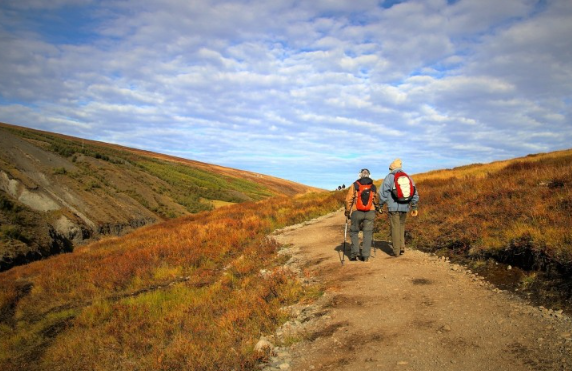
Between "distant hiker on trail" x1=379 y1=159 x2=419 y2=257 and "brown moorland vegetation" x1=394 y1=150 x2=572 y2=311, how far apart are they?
106 cm

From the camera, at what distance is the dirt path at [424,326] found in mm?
4426

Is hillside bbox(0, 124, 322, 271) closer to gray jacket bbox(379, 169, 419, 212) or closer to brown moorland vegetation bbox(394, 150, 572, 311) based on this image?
gray jacket bbox(379, 169, 419, 212)

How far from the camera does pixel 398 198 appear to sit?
30.8ft

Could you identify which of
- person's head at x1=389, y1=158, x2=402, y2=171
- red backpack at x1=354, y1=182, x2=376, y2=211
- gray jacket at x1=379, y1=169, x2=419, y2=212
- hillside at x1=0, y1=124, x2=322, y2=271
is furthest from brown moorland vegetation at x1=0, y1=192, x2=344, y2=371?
hillside at x1=0, y1=124, x2=322, y2=271

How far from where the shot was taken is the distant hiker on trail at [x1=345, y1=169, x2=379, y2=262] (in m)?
9.26

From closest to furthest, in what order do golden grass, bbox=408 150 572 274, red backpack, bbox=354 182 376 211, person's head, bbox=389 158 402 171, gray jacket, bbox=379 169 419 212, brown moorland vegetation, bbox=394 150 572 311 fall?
1. brown moorland vegetation, bbox=394 150 572 311
2. golden grass, bbox=408 150 572 274
3. red backpack, bbox=354 182 376 211
4. gray jacket, bbox=379 169 419 212
5. person's head, bbox=389 158 402 171

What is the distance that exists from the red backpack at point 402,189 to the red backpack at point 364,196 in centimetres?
67

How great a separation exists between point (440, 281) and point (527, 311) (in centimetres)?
200

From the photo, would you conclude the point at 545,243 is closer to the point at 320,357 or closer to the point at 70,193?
the point at 320,357

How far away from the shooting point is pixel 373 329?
5.62 m

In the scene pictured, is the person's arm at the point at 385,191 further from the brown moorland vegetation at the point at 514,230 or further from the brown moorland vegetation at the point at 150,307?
the brown moorland vegetation at the point at 150,307

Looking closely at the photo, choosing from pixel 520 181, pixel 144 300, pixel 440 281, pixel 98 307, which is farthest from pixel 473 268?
pixel 98 307

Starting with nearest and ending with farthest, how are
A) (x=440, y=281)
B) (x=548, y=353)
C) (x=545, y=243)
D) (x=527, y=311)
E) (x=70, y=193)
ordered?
1. (x=548, y=353)
2. (x=527, y=311)
3. (x=545, y=243)
4. (x=440, y=281)
5. (x=70, y=193)

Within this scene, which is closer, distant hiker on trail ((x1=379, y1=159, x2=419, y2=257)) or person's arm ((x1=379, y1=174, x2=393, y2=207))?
distant hiker on trail ((x1=379, y1=159, x2=419, y2=257))
